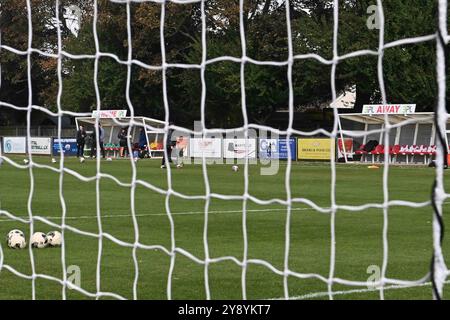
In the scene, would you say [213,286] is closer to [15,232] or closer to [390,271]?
[390,271]

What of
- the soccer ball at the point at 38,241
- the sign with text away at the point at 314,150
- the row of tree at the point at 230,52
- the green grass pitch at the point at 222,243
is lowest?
the green grass pitch at the point at 222,243

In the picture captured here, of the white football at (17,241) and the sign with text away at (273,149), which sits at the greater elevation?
the sign with text away at (273,149)

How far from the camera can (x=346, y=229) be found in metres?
12.9

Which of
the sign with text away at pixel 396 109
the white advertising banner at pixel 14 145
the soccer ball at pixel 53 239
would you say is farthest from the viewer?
the white advertising banner at pixel 14 145

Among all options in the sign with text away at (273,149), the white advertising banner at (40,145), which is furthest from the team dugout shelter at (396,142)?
the white advertising banner at (40,145)

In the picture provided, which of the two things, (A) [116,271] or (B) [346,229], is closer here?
(A) [116,271]

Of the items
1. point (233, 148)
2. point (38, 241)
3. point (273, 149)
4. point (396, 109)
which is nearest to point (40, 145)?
point (233, 148)

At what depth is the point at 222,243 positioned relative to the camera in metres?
11.1

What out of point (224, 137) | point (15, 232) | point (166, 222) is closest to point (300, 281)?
point (15, 232)

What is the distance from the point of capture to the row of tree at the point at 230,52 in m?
42.9

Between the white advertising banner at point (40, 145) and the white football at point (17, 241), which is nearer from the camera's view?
the white football at point (17, 241)

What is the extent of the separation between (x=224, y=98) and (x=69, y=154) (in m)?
9.56

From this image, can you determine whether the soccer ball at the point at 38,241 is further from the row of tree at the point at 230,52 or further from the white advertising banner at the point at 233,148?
the row of tree at the point at 230,52

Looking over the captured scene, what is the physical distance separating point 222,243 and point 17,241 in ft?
8.18
